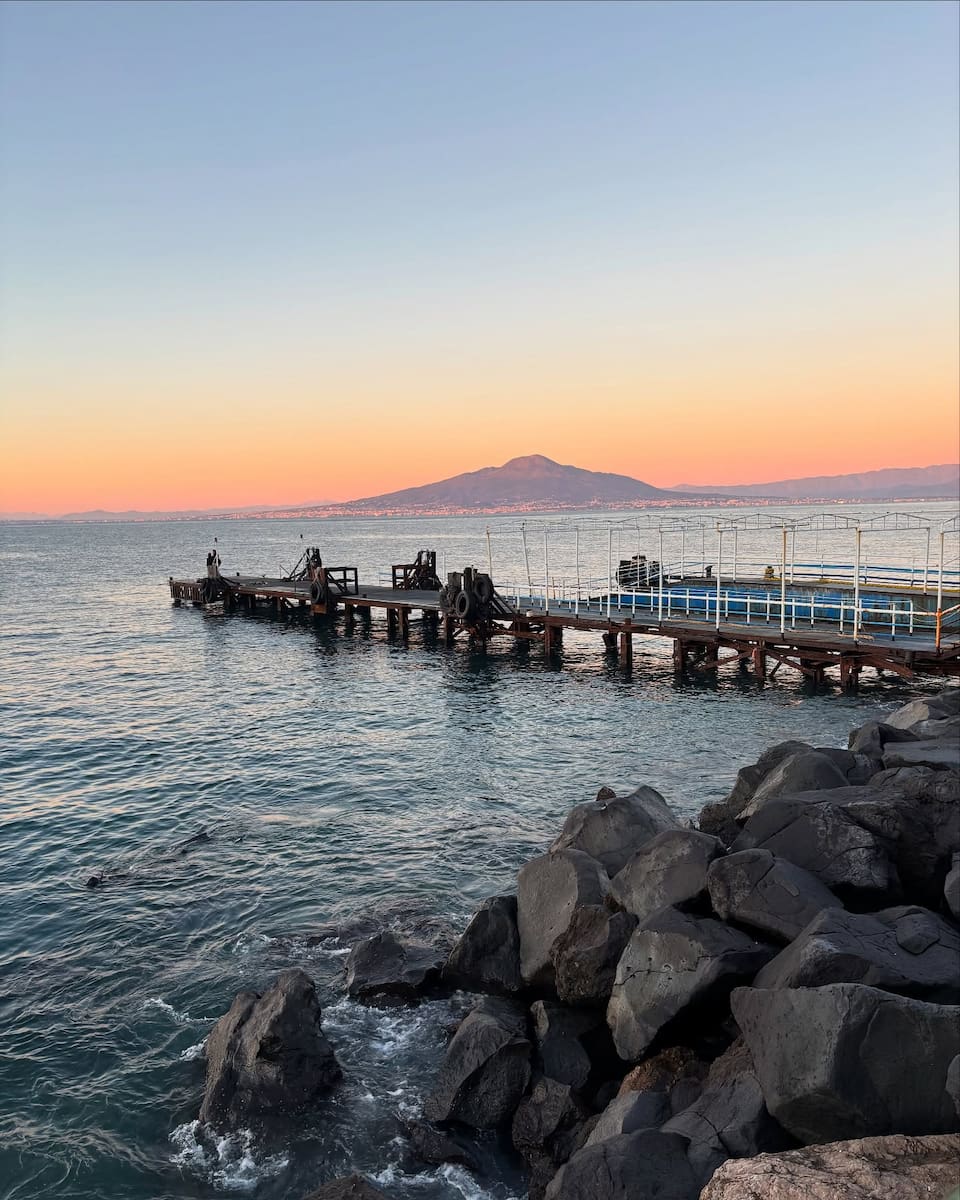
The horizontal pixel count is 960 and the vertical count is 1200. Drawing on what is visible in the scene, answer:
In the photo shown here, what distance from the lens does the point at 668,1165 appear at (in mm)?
6602

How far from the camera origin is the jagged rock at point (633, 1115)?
7.48 meters

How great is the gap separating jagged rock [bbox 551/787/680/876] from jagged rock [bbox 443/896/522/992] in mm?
1415

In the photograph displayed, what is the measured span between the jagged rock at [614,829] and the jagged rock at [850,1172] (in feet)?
19.4

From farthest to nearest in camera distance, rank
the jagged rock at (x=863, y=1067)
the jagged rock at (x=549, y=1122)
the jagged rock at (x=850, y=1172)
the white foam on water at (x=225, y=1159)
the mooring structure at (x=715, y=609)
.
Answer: the mooring structure at (x=715, y=609) < the white foam on water at (x=225, y=1159) < the jagged rock at (x=549, y=1122) < the jagged rock at (x=863, y=1067) < the jagged rock at (x=850, y=1172)

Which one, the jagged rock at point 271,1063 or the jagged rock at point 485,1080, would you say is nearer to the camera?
the jagged rock at point 485,1080

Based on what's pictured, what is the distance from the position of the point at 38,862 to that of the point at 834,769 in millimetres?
14926

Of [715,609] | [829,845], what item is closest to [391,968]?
[829,845]

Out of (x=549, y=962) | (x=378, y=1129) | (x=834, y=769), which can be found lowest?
(x=378, y=1129)

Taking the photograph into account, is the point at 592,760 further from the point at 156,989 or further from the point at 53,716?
the point at 53,716

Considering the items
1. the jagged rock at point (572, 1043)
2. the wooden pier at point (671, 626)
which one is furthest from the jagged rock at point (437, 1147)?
the wooden pier at point (671, 626)

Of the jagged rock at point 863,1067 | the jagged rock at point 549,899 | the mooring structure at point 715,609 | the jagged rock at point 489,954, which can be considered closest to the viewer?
the jagged rock at point 863,1067

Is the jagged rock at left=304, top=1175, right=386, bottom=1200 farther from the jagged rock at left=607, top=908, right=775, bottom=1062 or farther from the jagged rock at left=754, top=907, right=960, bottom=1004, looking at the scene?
the jagged rock at left=754, top=907, right=960, bottom=1004

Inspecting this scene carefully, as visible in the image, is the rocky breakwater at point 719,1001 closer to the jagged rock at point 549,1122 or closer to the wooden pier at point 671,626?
the jagged rock at point 549,1122

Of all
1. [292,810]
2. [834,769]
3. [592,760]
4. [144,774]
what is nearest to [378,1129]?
[834,769]
